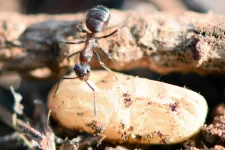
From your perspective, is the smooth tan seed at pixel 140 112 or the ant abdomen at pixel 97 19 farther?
the ant abdomen at pixel 97 19

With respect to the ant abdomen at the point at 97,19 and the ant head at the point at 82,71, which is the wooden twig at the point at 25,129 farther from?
the ant abdomen at the point at 97,19

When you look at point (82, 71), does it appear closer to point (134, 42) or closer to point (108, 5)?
point (134, 42)

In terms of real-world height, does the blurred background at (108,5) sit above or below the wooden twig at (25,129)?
above

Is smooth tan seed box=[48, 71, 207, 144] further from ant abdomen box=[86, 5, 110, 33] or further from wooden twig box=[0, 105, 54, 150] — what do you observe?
ant abdomen box=[86, 5, 110, 33]

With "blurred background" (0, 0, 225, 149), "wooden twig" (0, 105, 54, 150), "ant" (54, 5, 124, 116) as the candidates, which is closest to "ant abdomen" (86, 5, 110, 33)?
"ant" (54, 5, 124, 116)

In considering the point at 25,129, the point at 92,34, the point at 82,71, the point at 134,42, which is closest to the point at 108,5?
the point at 92,34

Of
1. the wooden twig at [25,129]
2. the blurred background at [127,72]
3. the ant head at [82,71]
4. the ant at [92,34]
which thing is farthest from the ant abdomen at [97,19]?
the wooden twig at [25,129]
